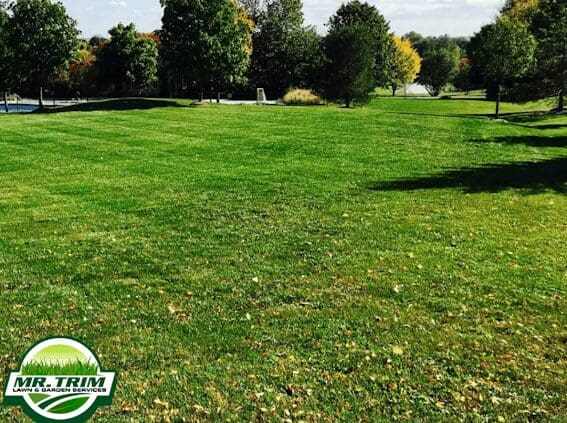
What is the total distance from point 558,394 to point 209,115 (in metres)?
26.9

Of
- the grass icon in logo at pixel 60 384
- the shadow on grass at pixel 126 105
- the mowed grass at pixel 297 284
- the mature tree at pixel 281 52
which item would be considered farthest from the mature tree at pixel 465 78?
the grass icon in logo at pixel 60 384

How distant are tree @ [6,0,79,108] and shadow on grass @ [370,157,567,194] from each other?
34.8 m

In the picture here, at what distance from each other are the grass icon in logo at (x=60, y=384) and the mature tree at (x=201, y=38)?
3197cm

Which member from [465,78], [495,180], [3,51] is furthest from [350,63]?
[465,78]

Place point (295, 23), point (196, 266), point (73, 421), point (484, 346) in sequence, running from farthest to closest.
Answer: point (295, 23) → point (196, 266) → point (484, 346) → point (73, 421)

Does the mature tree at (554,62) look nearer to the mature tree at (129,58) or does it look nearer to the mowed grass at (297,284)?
the mowed grass at (297,284)

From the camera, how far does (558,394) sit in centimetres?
512

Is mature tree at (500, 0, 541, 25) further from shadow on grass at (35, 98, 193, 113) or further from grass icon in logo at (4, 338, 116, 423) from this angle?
grass icon in logo at (4, 338, 116, 423)

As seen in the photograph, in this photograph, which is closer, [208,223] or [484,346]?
[484,346]

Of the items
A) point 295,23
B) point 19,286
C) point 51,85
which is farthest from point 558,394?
point 51,85

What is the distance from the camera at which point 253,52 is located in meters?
57.8

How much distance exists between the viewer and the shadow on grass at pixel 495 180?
44.2ft

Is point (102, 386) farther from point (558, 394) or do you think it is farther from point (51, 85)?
point (51, 85)

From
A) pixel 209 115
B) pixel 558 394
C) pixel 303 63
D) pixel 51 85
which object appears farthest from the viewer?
pixel 51 85
